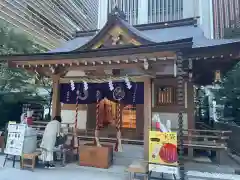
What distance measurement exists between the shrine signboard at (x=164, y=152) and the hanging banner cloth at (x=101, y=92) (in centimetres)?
173

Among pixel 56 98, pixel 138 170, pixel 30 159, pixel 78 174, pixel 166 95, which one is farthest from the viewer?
pixel 166 95

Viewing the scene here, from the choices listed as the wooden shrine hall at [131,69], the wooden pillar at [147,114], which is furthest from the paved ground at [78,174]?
the wooden shrine hall at [131,69]

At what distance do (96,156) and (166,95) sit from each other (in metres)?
4.04

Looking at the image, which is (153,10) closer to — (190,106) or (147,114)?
(190,106)

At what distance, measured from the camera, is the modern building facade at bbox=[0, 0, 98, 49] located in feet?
63.9

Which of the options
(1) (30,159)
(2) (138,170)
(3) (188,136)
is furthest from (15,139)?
(3) (188,136)

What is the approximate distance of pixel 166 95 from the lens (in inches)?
333

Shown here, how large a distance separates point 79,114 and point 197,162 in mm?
5852

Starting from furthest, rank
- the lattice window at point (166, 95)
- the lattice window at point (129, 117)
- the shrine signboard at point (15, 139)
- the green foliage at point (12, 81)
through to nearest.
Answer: the green foliage at point (12, 81) → the lattice window at point (129, 117) → the lattice window at point (166, 95) → the shrine signboard at point (15, 139)

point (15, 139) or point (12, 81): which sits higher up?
point (12, 81)

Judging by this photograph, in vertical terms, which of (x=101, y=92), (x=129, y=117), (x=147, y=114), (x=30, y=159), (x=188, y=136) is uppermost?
(x=101, y=92)

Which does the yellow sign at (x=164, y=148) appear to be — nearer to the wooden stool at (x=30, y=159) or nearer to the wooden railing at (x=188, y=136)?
the wooden railing at (x=188, y=136)

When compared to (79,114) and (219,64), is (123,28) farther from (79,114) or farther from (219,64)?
(79,114)

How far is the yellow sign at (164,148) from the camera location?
4796 mm
